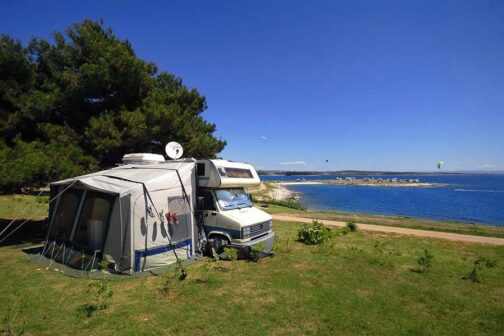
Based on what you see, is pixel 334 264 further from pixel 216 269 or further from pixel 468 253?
pixel 468 253

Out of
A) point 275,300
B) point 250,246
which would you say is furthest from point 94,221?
point 275,300

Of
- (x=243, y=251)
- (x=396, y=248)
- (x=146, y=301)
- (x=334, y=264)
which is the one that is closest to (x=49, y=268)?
(x=146, y=301)

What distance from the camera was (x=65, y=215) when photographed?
9633mm

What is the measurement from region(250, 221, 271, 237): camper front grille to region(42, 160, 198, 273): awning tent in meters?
1.86

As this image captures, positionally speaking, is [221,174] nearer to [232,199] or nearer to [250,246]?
[232,199]

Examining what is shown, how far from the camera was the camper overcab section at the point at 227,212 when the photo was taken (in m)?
9.40

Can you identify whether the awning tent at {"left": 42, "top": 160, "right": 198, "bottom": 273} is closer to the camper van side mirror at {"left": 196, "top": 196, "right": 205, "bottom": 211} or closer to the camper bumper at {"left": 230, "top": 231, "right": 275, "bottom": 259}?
the camper van side mirror at {"left": 196, "top": 196, "right": 205, "bottom": 211}

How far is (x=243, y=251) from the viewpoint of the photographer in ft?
30.8


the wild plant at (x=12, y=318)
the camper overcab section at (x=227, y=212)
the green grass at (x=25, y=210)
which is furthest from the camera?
the green grass at (x=25, y=210)

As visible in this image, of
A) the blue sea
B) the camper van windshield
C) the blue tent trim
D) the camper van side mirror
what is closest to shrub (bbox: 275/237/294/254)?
the camper van windshield

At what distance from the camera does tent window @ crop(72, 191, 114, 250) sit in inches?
338

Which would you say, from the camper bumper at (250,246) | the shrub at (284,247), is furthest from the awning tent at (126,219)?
the shrub at (284,247)

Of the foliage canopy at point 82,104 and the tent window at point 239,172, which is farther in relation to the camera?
the foliage canopy at point 82,104

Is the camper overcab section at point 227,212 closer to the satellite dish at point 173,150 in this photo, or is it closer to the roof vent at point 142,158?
the roof vent at point 142,158
